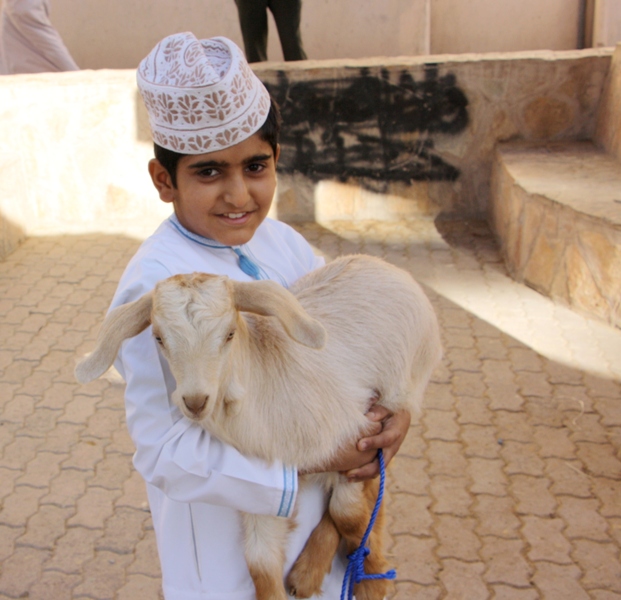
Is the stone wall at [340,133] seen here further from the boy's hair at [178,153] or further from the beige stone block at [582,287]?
the boy's hair at [178,153]

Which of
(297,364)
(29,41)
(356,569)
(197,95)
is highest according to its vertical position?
(197,95)

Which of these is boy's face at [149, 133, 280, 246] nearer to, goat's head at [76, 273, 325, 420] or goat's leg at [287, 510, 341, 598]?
goat's head at [76, 273, 325, 420]

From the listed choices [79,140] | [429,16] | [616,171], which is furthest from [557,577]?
[429,16]

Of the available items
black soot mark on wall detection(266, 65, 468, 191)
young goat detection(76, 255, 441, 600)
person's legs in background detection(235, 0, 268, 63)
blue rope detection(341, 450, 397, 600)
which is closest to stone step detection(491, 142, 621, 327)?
black soot mark on wall detection(266, 65, 468, 191)

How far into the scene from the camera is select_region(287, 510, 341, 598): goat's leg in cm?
197

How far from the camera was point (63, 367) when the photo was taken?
4762mm

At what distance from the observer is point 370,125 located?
6.35 m

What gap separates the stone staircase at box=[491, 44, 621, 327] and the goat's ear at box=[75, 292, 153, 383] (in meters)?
3.69

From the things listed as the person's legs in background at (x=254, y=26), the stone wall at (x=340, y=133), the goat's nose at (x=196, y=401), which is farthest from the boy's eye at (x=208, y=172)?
the person's legs in background at (x=254, y=26)

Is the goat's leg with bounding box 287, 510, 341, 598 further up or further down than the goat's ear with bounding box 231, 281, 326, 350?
further down

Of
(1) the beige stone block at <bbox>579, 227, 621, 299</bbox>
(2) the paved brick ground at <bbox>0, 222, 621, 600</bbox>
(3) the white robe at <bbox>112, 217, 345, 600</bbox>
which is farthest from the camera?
(1) the beige stone block at <bbox>579, 227, 621, 299</bbox>

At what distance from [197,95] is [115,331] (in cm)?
55

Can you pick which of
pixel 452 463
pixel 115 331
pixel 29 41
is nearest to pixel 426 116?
pixel 452 463

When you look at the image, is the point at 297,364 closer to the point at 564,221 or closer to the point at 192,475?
the point at 192,475
